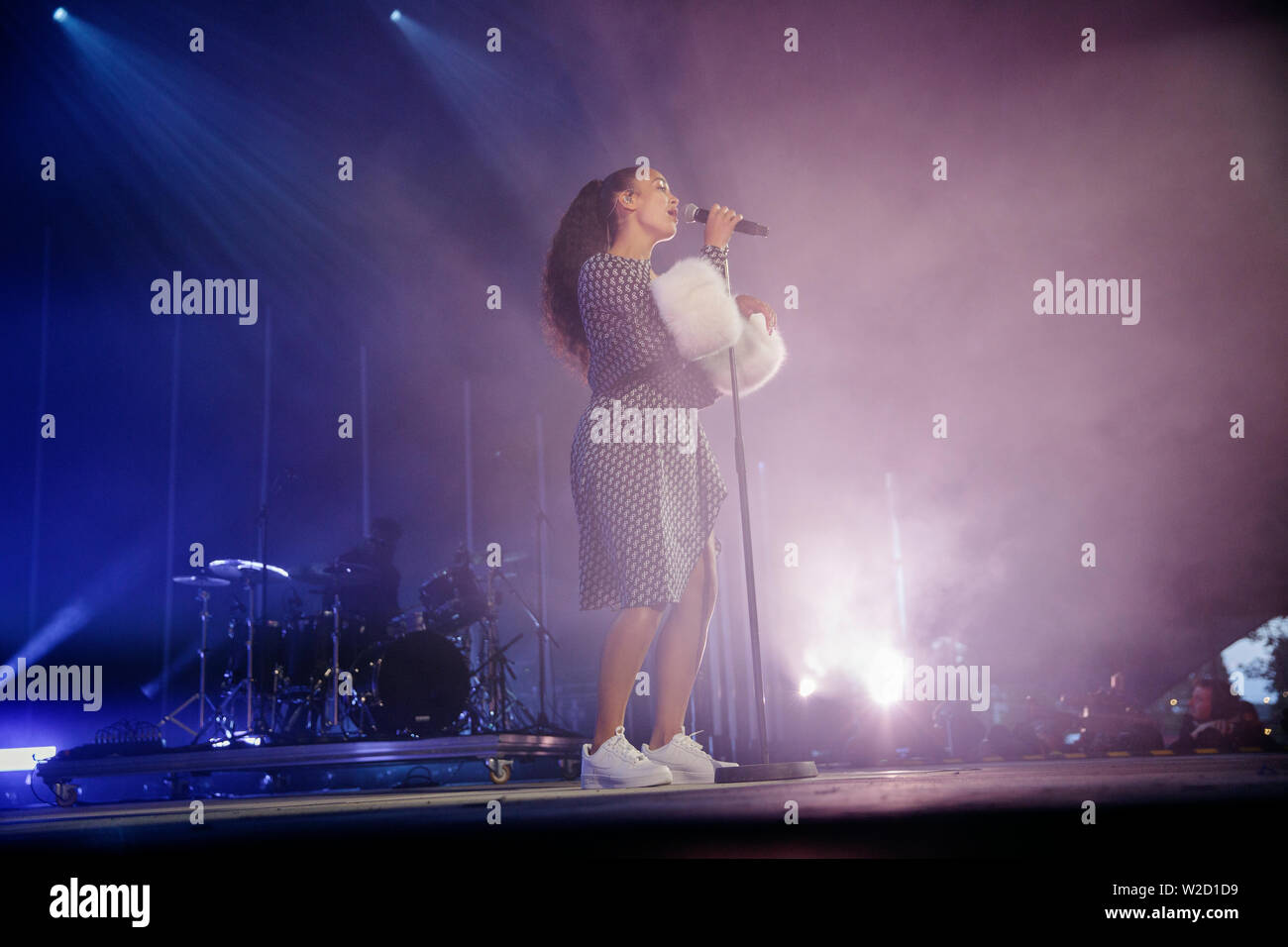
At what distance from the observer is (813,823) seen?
1110 mm

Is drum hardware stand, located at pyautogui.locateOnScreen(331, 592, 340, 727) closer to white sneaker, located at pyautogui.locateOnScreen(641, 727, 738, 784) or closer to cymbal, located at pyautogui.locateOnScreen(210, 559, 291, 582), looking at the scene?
cymbal, located at pyautogui.locateOnScreen(210, 559, 291, 582)

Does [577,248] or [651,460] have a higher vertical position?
[577,248]

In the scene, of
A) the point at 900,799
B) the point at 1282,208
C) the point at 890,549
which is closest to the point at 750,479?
the point at 890,549

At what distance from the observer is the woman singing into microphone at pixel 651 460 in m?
1.99

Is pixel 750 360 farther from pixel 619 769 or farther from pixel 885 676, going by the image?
pixel 885 676

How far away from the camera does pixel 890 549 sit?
5359mm

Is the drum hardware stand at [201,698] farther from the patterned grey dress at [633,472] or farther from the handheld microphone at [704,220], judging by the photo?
the handheld microphone at [704,220]

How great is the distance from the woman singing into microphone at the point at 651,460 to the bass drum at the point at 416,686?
2.56 metres

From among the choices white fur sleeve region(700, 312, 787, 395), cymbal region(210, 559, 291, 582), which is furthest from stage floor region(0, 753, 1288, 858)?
cymbal region(210, 559, 291, 582)

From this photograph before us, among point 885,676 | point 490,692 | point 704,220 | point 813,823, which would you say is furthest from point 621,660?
point 885,676

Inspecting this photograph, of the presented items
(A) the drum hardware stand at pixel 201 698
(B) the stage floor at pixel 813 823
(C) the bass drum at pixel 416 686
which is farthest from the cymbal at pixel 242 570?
(B) the stage floor at pixel 813 823

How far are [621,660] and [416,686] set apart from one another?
278cm

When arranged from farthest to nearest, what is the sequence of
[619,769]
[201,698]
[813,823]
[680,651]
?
1. [201,698]
2. [680,651]
3. [619,769]
4. [813,823]

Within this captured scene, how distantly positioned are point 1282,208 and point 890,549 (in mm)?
2528
